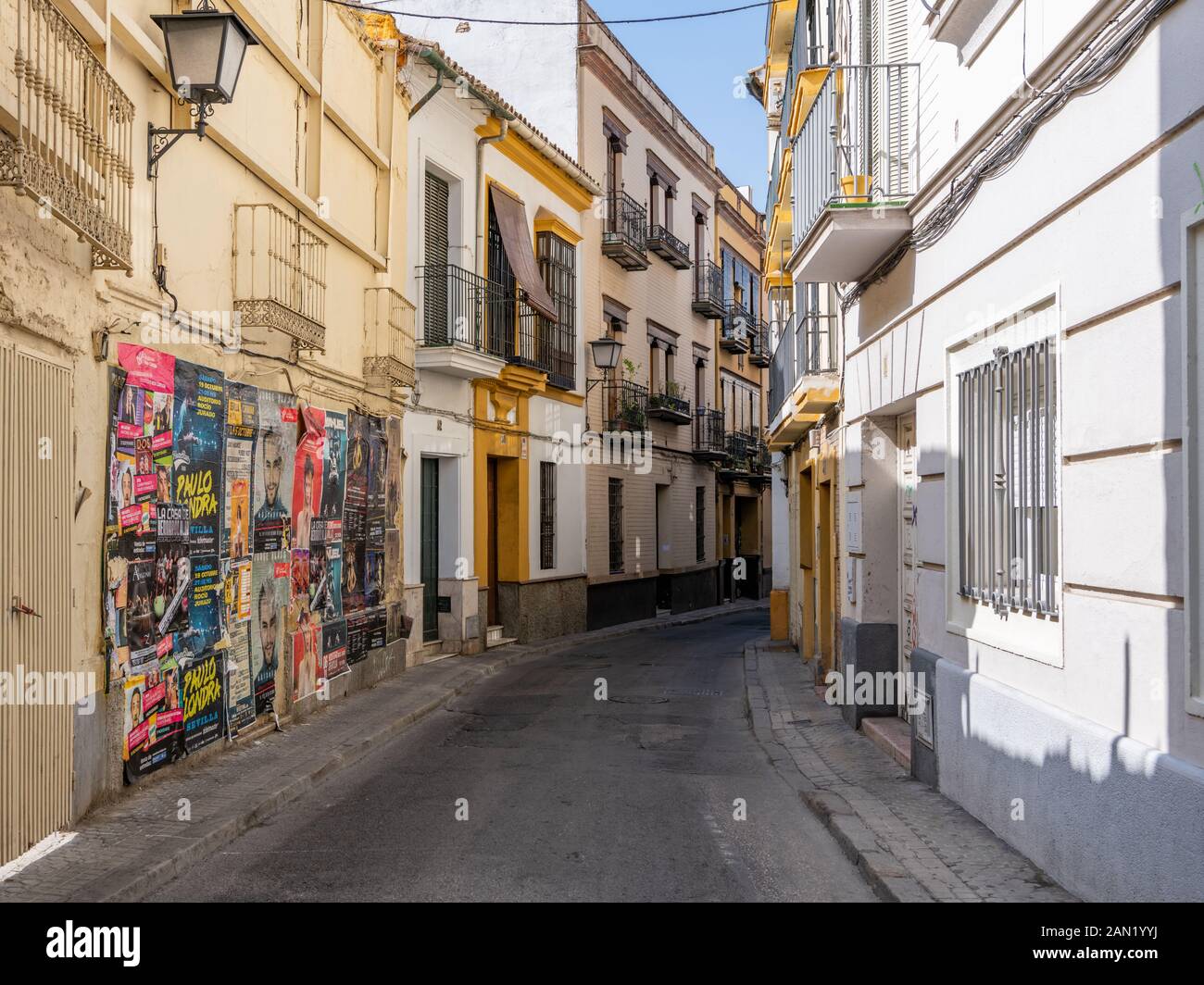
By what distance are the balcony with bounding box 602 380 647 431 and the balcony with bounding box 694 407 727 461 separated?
4.55m

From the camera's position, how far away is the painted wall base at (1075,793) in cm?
418

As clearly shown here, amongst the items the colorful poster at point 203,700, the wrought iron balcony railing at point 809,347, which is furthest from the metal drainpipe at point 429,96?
the colorful poster at point 203,700

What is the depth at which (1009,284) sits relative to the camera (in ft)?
20.1

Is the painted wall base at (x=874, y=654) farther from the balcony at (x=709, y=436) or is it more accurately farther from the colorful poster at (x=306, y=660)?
the balcony at (x=709, y=436)

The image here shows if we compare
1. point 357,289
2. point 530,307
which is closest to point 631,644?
point 530,307

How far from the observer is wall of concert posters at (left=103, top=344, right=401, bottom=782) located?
7.16 m

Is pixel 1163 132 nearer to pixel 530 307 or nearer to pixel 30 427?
pixel 30 427

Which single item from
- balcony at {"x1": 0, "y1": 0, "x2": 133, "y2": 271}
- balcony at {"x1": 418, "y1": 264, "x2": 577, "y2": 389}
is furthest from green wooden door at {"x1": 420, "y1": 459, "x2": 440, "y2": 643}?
balcony at {"x1": 0, "y1": 0, "x2": 133, "y2": 271}

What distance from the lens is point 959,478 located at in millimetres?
7090

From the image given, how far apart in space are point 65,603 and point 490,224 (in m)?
12.0

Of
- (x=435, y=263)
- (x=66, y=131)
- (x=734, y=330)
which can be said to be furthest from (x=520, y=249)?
(x=734, y=330)

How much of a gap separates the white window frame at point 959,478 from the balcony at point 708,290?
2246 cm

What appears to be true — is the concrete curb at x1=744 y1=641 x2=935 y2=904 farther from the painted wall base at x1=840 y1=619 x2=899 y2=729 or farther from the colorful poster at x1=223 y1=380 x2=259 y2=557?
the colorful poster at x1=223 y1=380 x2=259 y2=557

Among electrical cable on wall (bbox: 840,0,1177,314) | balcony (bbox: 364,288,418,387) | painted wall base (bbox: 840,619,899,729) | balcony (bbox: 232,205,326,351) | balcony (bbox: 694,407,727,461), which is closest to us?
electrical cable on wall (bbox: 840,0,1177,314)
